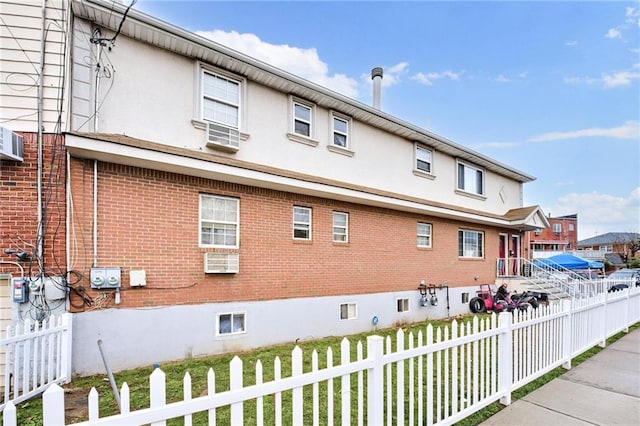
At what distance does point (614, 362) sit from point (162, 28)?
10.5m

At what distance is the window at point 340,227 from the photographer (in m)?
9.91

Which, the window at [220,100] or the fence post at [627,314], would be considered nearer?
the window at [220,100]

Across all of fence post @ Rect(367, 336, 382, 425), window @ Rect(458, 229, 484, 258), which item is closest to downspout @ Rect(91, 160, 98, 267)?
fence post @ Rect(367, 336, 382, 425)

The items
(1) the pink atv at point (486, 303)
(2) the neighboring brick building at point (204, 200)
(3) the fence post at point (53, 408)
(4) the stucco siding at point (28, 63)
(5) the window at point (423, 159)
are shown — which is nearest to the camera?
(3) the fence post at point (53, 408)

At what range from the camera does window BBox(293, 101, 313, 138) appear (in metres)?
9.19

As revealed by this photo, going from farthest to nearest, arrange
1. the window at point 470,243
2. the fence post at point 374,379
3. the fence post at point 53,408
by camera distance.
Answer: the window at point 470,243, the fence post at point 374,379, the fence post at point 53,408

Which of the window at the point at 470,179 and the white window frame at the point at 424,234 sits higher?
the window at the point at 470,179

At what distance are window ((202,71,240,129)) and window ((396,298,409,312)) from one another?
7.38 m

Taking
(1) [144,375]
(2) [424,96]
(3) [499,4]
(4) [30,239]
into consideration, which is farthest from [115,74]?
(2) [424,96]

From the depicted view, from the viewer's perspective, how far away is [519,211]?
635 inches

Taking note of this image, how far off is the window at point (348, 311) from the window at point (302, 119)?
4.82 meters

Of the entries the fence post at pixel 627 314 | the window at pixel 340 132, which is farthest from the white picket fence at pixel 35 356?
the fence post at pixel 627 314

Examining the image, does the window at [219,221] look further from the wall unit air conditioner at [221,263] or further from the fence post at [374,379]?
the fence post at [374,379]

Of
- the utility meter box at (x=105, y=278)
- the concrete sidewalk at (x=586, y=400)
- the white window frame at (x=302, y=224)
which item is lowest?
the concrete sidewalk at (x=586, y=400)
